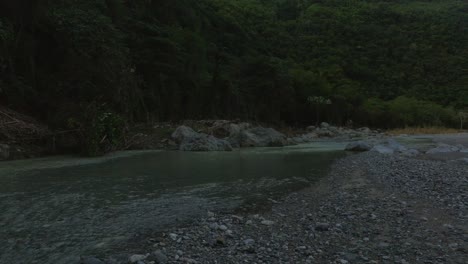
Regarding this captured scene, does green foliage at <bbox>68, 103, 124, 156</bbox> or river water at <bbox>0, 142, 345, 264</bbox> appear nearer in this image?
river water at <bbox>0, 142, 345, 264</bbox>

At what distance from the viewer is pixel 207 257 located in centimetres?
609

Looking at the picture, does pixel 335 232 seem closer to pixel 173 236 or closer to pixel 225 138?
pixel 173 236

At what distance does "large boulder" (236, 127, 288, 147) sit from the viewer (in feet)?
110

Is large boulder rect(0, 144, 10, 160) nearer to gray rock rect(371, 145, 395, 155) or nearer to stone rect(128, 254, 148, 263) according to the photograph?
stone rect(128, 254, 148, 263)

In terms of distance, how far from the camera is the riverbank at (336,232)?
6059 millimetres

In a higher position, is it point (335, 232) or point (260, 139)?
point (335, 232)

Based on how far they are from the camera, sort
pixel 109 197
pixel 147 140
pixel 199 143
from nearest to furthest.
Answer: pixel 109 197, pixel 199 143, pixel 147 140

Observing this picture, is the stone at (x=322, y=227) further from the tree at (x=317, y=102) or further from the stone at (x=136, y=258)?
the tree at (x=317, y=102)

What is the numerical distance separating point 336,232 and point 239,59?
7582cm

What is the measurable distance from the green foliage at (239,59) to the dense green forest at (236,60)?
14cm

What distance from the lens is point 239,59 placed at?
81312 mm

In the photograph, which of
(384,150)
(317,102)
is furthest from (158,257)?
(317,102)

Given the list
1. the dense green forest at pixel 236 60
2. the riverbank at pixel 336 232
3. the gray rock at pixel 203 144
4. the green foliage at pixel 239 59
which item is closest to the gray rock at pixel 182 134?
the gray rock at pixel 203 144

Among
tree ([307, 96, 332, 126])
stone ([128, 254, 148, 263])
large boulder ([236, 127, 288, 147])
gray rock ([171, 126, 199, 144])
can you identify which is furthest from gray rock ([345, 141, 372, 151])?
tree ([307, 96, 332, 126])
